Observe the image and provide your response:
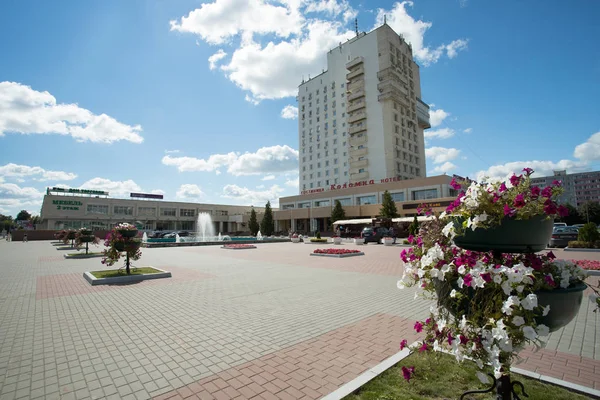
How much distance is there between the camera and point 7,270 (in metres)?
13.8

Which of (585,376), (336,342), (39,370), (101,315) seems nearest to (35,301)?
(101,315)

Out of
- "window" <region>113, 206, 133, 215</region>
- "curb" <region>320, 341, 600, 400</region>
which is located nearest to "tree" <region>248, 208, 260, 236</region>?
"window" <region>113, 206, 133, 215</region>

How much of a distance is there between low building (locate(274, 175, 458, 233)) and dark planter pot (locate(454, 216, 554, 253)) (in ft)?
123

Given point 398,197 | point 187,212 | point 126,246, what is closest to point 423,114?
point 398,197

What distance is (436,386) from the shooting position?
134 inches

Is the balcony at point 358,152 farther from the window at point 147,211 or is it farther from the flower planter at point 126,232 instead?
the flower planter at point 126,232

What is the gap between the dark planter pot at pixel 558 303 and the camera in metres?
2.38

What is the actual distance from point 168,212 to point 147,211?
18.2 feet

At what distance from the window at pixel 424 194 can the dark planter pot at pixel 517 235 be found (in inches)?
1915

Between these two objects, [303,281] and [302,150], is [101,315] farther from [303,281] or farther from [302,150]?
[302,150]

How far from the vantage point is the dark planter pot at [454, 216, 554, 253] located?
8.11 feet

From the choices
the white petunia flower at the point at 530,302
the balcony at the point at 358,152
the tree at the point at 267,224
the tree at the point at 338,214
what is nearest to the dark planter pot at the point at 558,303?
the white petunia flower at the point at 530,302

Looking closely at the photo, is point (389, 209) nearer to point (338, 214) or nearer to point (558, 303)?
point (338, 214)

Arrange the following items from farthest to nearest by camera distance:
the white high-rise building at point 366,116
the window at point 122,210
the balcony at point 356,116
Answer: the window at point 122,210, the balcony at point 356,116, the white high-rise building at point 366,116
